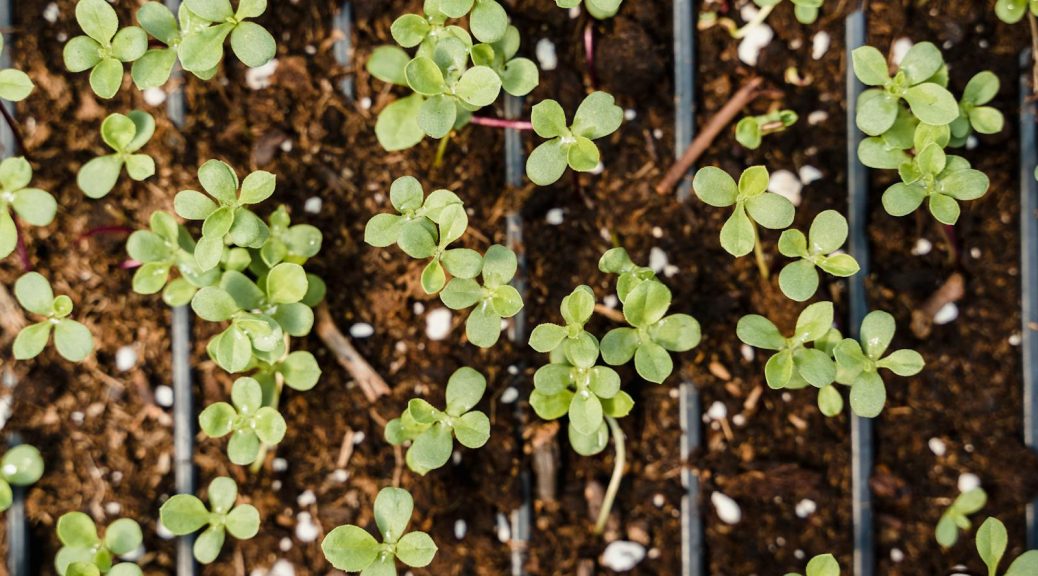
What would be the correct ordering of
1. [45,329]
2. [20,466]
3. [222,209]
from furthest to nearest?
[20,466], [45,329], [222,209]

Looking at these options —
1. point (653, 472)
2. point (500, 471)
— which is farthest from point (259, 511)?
point (653, 472)

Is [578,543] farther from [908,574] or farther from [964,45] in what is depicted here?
[964,45]

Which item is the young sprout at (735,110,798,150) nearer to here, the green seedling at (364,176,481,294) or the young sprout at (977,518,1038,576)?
the green seedling at (364,176,481,294)

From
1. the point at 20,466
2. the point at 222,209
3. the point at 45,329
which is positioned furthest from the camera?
the point at 20,466

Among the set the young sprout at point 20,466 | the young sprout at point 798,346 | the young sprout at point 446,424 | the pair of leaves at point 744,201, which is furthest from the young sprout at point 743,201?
the young sprout at point 20,466

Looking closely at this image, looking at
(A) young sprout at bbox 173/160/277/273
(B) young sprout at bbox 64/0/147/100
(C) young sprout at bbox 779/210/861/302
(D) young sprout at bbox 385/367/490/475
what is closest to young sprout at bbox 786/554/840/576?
(C) young sprout at bbox 779/210/861/302

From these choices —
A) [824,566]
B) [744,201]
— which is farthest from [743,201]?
[824,566]

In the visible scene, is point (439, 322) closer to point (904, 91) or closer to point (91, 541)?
point (91, 541)

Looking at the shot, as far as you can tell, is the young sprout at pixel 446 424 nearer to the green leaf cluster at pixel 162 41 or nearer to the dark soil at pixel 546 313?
the dark soil at pixel 546 313
